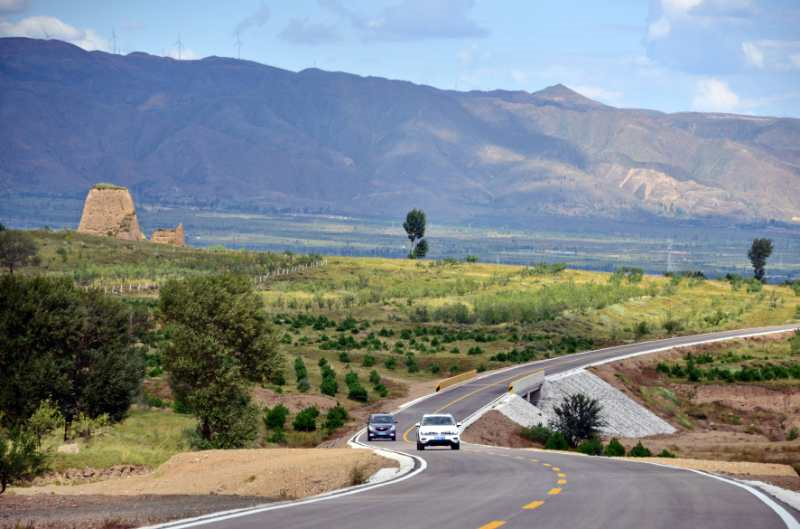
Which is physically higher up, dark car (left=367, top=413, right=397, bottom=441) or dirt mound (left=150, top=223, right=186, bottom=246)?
dirt mound (left=150, top=223, right=186, bottom=246)

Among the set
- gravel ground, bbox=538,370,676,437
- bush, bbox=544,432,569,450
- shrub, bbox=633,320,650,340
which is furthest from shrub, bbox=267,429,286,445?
shrub, bbox=633,320,650,340

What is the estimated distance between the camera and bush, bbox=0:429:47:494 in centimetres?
3256

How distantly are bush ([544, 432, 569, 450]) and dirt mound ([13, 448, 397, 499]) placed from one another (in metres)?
23.9

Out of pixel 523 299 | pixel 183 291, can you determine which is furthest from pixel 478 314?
pixel 183 291

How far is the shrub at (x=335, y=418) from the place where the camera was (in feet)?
188

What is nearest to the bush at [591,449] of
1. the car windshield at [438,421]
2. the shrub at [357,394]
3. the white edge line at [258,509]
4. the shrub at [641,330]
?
the car windshield at [438,421]

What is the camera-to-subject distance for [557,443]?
54094 millimetres

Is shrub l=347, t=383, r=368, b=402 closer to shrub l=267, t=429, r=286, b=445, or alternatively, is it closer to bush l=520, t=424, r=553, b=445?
bush l=520, t=424, r=553, b=445

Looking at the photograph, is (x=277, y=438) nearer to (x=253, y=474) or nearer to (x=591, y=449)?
(x=591, y=449)

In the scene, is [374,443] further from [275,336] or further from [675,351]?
[675,351]

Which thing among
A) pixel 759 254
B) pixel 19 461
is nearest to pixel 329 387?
pixel 19 461

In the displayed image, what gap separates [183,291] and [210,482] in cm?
2472

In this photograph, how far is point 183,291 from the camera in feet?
164

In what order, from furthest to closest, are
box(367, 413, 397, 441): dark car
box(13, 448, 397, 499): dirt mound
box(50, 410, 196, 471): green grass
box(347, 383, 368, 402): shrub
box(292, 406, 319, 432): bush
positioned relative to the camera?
box(347, 383, 368, 402): shrub
box(292, 406, 319, 432): bush
box(367, 413, 397, 441): dark car
box(50, 410, 196, 471): green grass
box(13, 448, 397, 499): dirt mound
